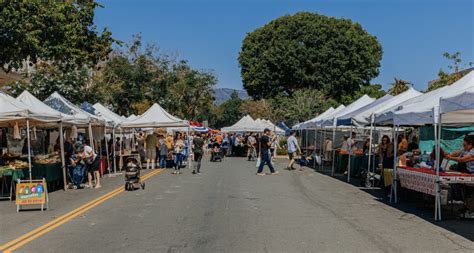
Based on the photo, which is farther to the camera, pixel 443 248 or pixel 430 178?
pixel 430 178

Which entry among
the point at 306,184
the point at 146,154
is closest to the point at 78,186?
the point at 306,184

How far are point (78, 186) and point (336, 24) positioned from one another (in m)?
42.4

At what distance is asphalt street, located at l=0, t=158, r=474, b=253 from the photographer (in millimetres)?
8438

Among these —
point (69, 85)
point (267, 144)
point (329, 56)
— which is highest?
point (329, 56)

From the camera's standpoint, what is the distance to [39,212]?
1253 centimetres

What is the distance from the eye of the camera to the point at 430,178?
11.9m

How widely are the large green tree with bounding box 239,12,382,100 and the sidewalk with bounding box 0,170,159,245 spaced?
1530 inches

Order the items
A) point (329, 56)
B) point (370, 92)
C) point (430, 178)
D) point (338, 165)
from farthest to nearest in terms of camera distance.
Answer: point (370, 92) < point (329, 56) < point (338, 165) < point (430, 178)

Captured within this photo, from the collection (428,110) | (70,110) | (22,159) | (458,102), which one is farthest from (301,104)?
(458,102)

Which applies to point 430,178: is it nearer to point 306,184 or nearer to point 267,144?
point 306,184

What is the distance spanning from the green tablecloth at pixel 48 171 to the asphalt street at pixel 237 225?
1.27m

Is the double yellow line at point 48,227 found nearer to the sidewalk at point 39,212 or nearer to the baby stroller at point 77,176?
the sidewalk at point 39,212

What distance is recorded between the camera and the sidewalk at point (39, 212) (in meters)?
10.2

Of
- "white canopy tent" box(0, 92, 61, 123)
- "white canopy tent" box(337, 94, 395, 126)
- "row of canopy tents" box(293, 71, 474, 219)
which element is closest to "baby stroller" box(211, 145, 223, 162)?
"row of canopy tents" box(293, 71, 474, 219)
